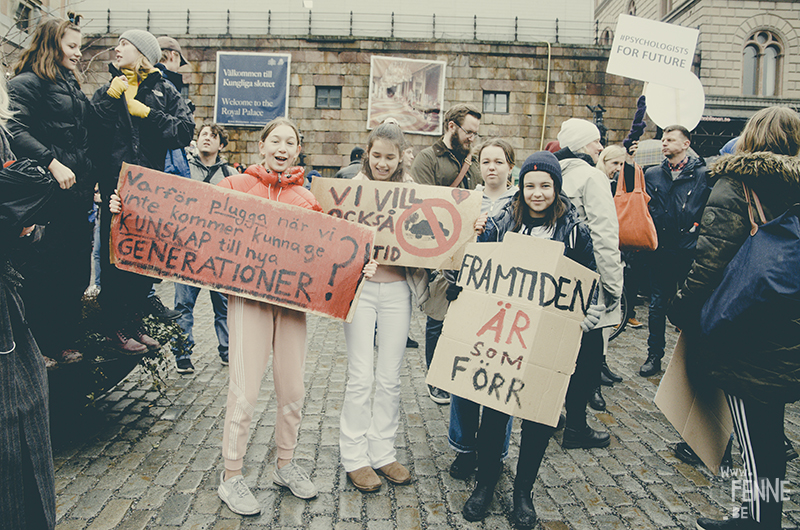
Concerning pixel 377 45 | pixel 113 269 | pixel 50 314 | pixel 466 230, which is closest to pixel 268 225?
pixel 466 230

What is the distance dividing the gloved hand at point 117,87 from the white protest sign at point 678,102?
18.9ft

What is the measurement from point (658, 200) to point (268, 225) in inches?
184

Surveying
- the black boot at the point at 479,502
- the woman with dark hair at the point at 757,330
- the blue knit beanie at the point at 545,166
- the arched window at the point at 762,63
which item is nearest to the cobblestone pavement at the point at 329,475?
the black boot at the point at 479,502

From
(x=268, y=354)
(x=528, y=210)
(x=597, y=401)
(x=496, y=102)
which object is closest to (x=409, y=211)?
(x=528, y=210)

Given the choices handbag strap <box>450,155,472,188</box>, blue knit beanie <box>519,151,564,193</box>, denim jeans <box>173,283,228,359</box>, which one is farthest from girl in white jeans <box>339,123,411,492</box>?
denim jeans <box>173,283,228,359</box>

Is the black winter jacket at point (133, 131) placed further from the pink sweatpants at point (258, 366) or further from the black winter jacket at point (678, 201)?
the black winter jacket at point (678, 201)

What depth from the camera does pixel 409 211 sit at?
3.04 meters

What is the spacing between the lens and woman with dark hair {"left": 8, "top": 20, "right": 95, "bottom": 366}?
3.21 metres

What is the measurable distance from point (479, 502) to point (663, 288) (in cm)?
368

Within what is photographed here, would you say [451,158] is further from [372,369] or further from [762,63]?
[762,63]

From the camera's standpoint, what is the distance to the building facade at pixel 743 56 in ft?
54.4

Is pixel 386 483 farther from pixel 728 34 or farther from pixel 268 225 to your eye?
pixel 728 34

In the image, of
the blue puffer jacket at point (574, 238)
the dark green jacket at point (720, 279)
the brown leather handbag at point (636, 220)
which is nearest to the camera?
the dark green jacket at point (720, 279)

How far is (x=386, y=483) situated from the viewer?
304cm
